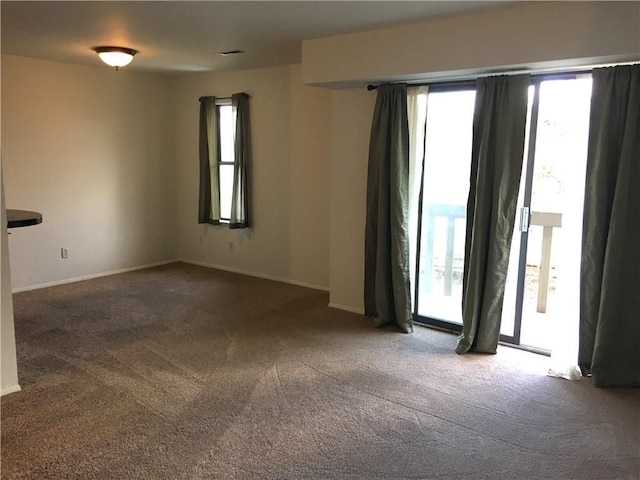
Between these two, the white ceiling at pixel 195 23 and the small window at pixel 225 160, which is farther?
the small window at pixel 225 160

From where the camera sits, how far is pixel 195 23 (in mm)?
3807

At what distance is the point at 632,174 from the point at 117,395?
11.5 ft

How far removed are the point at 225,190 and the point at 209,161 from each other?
1.40ft

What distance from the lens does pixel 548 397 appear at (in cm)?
333

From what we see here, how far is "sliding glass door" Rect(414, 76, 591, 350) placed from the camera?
12.0ft

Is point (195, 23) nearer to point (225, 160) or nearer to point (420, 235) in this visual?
Answer: point (420, 235)

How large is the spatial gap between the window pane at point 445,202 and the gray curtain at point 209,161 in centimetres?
302

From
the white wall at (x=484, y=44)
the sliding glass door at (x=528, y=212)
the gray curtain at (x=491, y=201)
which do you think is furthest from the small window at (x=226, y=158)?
the gray curtain at (x=491, y=201)

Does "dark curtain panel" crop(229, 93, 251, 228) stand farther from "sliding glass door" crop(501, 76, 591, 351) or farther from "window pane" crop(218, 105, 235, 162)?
"sliding glass door" crop(501, 76, 591, 351)

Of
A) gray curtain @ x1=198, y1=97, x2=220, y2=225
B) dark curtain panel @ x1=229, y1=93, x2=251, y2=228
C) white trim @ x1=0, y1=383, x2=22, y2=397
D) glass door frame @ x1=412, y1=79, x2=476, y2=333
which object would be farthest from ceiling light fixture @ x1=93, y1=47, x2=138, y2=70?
white trim @ x1=0, y1=383, x2=22, y2=397

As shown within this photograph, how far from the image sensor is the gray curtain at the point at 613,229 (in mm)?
3295

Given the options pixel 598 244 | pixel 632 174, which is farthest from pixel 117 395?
pixel 632 174

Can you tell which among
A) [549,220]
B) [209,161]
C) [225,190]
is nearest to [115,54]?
[209,161]

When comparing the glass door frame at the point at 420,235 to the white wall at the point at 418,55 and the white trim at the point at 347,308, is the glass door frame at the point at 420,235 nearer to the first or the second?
the white wall at the point at 418,55
